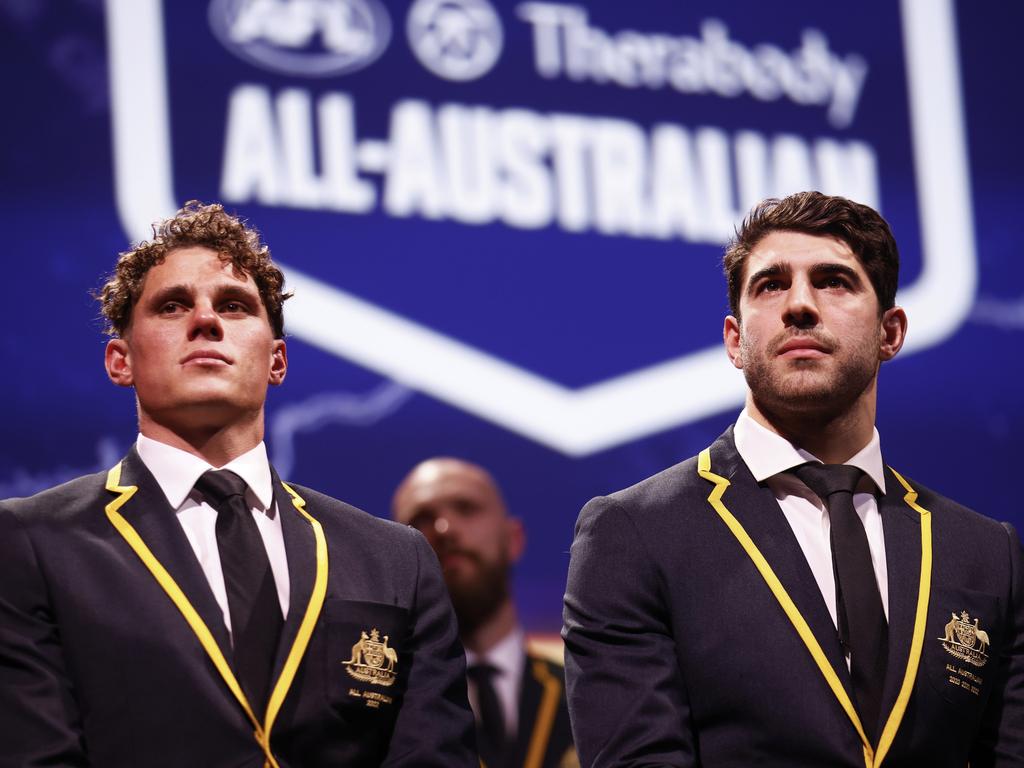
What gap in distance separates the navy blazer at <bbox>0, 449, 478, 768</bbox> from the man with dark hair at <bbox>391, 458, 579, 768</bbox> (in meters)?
1.61

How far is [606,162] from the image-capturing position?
5000 millimetres

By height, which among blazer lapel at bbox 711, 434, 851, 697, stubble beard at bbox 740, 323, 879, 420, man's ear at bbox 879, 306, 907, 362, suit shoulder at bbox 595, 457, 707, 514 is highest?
man's ear at bbox 879, 306, 907, 362

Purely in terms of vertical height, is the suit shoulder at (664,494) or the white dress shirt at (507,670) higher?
the suit shoulder at (664,494)

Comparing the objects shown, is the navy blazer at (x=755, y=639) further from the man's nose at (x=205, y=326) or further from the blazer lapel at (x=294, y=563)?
the man's nose at (x=205, y=326)

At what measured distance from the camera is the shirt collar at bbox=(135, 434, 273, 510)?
2689mm

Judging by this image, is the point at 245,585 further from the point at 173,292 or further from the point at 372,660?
the point at 173,292

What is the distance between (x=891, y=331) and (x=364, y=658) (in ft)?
4.11

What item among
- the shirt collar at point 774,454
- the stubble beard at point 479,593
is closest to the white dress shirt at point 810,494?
the shirt collar at point 774,454

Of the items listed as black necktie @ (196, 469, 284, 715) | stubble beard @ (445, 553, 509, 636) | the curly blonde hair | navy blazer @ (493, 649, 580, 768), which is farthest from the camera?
stubble beard @ (445, 553, 509, 636)

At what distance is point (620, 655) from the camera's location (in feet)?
8.63

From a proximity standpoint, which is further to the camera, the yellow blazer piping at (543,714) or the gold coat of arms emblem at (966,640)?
the yellow blazer piping at (543,714)

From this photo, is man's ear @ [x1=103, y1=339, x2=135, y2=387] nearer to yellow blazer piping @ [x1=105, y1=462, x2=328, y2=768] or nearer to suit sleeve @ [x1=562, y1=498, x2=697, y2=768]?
yellow blazer piping @ [x1=105, y1=462, x2=328, y2=768]

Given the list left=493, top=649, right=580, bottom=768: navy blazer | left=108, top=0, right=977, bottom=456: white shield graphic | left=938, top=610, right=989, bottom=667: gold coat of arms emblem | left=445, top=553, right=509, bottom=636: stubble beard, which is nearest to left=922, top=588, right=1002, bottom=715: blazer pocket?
left=938, top=610, right=989, bottom=667: gold coat of arms emblem

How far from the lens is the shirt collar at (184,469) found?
2.69 m
